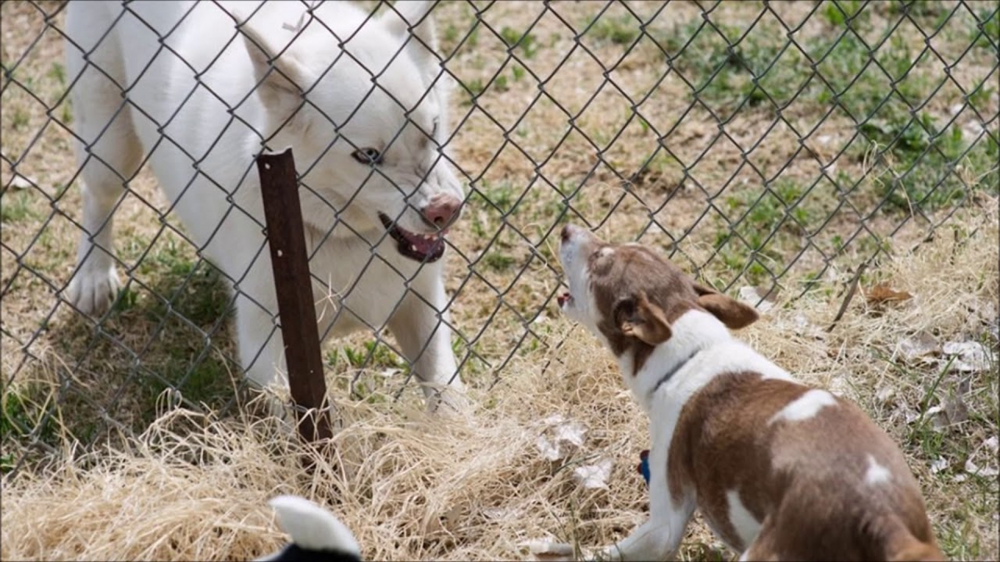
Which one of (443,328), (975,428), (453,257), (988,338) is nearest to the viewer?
(975,428)

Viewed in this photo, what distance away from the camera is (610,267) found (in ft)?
10.8

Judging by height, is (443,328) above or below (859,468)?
below

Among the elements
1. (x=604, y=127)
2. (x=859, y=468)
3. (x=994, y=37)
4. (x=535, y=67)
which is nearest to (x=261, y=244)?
(x=859, y=468)

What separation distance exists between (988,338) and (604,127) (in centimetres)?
249

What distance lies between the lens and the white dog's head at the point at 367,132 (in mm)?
3820

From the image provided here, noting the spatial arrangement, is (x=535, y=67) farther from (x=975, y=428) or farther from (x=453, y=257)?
(x=975, y=428)

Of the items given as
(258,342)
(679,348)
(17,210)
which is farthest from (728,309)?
(17,210)

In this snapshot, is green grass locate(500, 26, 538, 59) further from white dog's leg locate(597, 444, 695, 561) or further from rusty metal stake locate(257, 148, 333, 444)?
white dog's leg locate(597, 444, 695, 561)

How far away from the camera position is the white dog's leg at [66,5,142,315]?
4871 millimetres

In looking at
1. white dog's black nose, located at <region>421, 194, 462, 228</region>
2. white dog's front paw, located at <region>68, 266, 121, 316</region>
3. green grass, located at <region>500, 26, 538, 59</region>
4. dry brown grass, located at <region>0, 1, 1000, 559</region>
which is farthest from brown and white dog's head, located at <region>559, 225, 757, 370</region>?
green grass, located at <region>500, 26, 538, 59</region>

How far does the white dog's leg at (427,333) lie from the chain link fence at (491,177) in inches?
1.3

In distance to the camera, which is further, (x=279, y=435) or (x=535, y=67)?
(x=535, y=67)

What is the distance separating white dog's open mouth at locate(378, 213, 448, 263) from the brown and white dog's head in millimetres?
702

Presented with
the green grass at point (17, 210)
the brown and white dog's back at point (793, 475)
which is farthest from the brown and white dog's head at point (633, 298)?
the green grass at point (17, 210)
